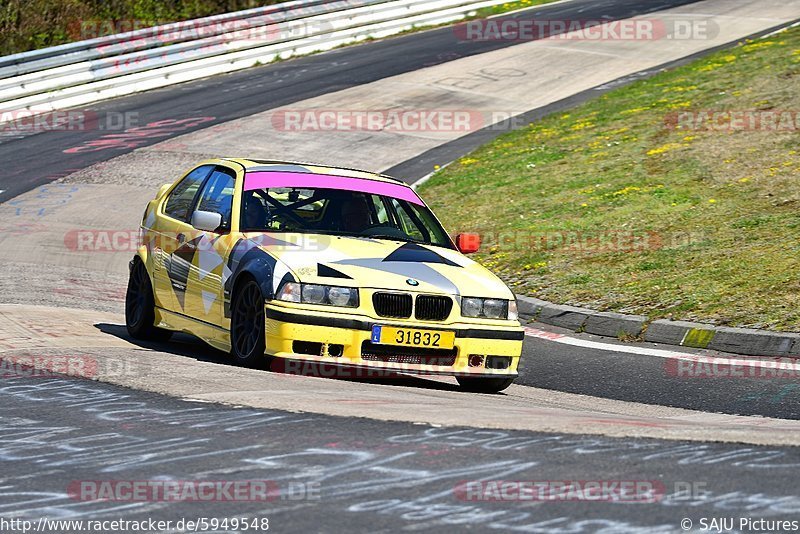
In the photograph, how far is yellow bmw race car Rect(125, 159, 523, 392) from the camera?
8672mm

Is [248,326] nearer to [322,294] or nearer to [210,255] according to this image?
[322,294]

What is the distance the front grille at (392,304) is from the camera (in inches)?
344

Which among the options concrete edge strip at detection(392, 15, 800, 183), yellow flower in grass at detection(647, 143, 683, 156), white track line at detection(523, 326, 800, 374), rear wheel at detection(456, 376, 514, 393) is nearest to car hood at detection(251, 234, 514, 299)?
rear wheel at detection(456, 376, 514, 393)

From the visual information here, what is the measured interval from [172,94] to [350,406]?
20.5 meters

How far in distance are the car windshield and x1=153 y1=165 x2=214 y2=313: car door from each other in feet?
2.43

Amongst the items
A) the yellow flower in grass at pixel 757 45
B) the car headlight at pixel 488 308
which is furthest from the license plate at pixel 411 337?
the yellow flower in grass at pixel 757 45

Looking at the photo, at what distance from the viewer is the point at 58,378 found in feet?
27.1

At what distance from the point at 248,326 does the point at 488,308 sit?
5.42ft

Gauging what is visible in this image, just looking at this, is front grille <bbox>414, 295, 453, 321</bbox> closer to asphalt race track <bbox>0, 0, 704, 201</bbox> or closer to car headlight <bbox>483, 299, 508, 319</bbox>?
car headlight <bbox>483, 299, 508, 319</bbox>

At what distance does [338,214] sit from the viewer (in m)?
9.84

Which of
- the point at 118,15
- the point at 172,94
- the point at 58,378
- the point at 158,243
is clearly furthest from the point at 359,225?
the point at 118,15

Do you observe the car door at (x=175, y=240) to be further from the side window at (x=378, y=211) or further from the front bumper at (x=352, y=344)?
the front bumper at (x=352, y=344)

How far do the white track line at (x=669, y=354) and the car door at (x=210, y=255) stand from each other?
329 centimetres

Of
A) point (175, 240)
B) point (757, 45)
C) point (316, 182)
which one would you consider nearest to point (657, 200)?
point (316, 182)
